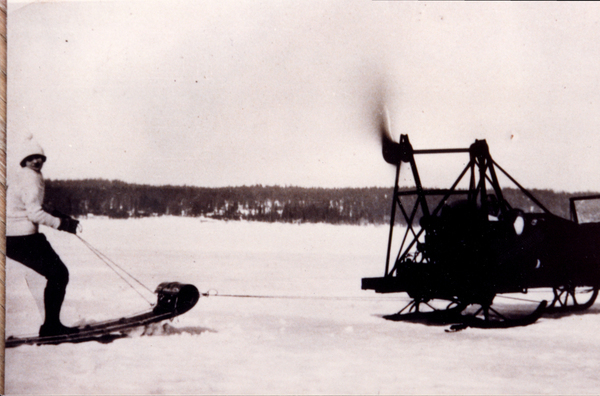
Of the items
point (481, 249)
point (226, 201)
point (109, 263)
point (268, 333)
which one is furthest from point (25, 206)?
point (481, 249)

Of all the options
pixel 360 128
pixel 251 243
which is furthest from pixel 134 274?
pixel 360 128

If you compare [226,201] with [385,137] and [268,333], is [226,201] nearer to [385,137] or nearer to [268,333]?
[268,333]

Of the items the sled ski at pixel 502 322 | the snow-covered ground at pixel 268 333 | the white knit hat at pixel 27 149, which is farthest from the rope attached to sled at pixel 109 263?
the sled ski at pixel 502 322

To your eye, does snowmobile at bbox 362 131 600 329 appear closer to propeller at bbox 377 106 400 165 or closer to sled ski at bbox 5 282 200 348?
propeller at bbox 377 106 400 165

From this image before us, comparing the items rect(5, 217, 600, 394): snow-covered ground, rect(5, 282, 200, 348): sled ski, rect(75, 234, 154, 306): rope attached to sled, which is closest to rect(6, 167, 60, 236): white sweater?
rect(5, 217, 600, 394): snow-covered ground

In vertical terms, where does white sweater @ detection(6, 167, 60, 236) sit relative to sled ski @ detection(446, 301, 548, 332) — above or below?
above

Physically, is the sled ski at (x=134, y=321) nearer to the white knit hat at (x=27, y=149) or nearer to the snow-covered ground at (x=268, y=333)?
the snow-covered ground at (x=268, y=333)

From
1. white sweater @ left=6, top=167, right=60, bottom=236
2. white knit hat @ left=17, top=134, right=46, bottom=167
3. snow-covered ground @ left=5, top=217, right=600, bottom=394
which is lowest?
snow-covered ground @ left=5, top=217, right=600, bottom=394
